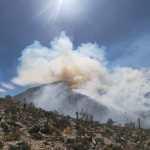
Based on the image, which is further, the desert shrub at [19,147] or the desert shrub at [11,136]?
the desert shrub at [11,136]

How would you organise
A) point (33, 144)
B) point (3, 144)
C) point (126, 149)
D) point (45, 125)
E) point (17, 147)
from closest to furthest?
point (17, 147) → point (3, 144) → point (33, 144) → point (126, 149) → point (45, 125)

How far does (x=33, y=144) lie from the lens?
1602 inches

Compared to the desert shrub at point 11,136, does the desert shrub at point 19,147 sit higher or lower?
lower

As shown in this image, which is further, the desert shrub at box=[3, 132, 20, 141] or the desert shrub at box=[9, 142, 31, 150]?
the desert shrub at box=[3, 132, 20, 141]

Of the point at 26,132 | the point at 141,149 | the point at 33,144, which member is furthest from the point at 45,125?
the point at 141,149

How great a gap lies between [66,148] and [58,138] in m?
6.50

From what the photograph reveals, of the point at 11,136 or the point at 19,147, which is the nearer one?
the point at 19,147

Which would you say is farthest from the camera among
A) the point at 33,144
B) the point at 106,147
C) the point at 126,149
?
the point at 126,149

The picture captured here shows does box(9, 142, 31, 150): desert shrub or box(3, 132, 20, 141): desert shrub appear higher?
box(3, 132, 20, 141): desert shrub

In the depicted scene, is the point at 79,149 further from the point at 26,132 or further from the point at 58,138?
the point at 26,132

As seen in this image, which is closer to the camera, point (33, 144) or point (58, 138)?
point (33, 144)

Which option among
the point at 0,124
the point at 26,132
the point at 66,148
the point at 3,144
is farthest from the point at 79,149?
the point at 0,124

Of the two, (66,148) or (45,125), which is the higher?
(45,125)

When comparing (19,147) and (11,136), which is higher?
(11,136)
